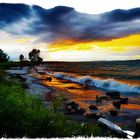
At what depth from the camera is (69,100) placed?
16.2 feet

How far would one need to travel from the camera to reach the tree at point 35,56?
151 inches

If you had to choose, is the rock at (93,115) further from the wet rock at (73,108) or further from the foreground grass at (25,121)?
the foreground grass at (25,121)

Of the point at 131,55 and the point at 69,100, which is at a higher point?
the point at 131,55

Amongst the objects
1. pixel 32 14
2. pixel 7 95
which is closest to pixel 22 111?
pixel 7 95

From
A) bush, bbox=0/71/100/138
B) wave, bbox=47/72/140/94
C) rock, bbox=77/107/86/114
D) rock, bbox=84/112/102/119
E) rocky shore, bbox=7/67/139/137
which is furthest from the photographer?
rock, bbox=77/107/86/114

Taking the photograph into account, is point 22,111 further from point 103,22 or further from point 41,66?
point 103,22

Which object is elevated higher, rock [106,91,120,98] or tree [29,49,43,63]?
tree [29,49,43,63]

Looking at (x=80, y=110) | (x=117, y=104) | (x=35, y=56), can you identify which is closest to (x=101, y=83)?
(x=117, y=104)

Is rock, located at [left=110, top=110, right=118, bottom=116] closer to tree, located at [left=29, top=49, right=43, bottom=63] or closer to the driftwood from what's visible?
the driftwood

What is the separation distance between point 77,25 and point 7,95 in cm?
95

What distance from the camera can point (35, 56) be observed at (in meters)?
3.90

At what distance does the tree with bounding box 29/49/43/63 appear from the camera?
3844 millimetres

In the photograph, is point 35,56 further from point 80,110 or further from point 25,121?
point 80,110

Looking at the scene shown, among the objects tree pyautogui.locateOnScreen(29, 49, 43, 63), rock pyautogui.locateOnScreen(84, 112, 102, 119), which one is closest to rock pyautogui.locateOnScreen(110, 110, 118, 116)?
rock pyautogui.locateOnScreen(84, 112, 102, 119)
